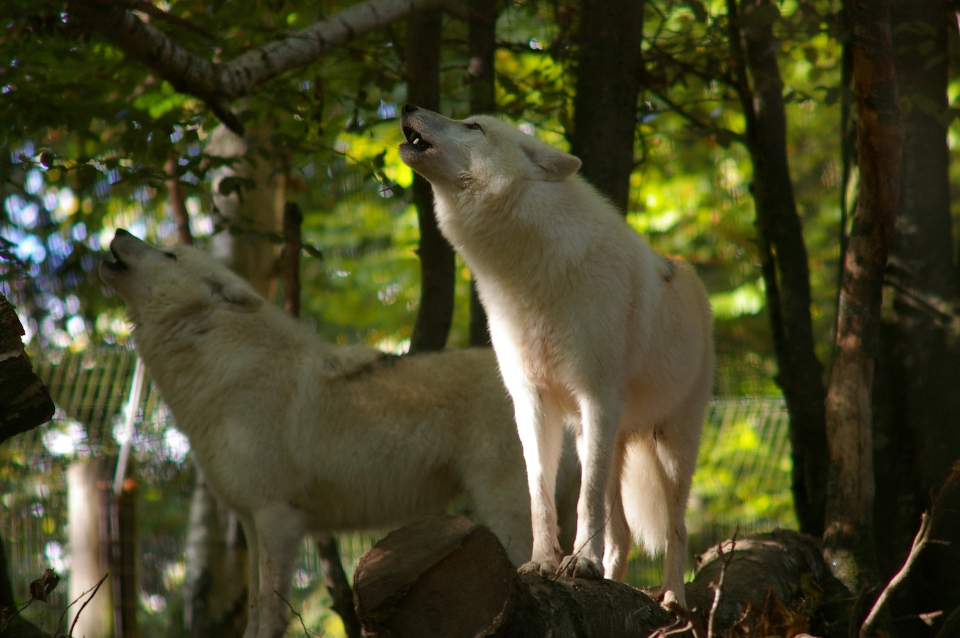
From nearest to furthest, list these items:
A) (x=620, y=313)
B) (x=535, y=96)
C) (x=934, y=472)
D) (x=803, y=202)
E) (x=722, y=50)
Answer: (x=620, y=313), (x=934, y=472), (x=722, y=50), (x=535, y=96), (x=803, y=202)

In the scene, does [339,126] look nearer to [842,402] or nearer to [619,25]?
[619,25]

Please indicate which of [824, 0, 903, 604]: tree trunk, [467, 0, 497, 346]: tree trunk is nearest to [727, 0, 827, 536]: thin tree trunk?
[824, 0, 903, 604]: tree trunk

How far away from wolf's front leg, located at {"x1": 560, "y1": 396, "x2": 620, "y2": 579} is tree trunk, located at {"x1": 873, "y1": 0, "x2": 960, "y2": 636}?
103 inches

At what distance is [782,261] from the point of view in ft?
21.2

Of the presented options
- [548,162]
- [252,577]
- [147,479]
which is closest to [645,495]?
[548,162]

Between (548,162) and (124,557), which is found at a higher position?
(548,162)

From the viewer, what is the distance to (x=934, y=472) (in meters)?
5.20

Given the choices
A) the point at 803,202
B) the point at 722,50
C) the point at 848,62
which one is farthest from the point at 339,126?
the point at 803,202

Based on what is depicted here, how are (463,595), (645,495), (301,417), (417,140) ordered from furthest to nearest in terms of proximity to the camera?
(301,417)
(645,495)
(417,140)
(463,595)

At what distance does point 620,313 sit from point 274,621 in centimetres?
274

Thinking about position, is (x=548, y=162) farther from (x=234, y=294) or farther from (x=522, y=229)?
(x=234, y=294)

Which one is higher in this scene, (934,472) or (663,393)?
(663,393)

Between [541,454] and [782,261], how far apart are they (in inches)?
139

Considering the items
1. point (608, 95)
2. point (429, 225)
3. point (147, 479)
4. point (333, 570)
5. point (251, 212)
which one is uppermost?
point (608, 95)
